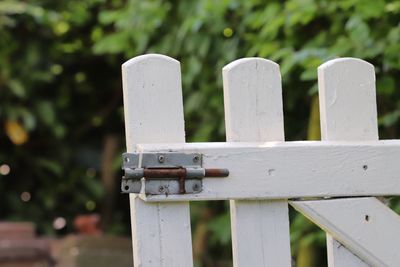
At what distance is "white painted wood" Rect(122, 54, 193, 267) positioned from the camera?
69.9 inches

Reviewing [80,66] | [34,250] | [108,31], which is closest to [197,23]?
[34,250]

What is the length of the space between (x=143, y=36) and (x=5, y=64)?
1.71 m

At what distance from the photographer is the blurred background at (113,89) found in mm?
2924

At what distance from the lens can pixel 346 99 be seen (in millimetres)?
1884

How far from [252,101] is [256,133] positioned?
7 centimetres

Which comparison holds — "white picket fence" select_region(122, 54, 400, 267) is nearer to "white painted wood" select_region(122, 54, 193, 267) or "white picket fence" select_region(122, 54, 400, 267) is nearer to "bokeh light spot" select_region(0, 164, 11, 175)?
"white painted wood" select_region(122, 54, 193, 267)

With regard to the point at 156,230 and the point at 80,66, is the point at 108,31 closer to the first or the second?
the point at 80,66

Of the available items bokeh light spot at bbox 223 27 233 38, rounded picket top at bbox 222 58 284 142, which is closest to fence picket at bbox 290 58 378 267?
rounded picket top at bbox 222 58 284 142

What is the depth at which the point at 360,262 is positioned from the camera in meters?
1.90

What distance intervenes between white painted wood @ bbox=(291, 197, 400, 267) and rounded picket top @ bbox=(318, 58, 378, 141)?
14 centimetres

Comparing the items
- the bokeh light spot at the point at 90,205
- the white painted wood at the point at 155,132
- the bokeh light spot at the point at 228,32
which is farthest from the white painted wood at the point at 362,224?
the bokeh light spot at the point at 90,205

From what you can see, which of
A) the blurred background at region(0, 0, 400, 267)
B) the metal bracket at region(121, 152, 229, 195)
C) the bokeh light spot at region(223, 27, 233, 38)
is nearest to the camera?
the metal bracket at region(121, 152, 229, 195)

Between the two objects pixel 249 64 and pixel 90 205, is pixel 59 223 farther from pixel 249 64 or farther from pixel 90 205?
pixel 249 64

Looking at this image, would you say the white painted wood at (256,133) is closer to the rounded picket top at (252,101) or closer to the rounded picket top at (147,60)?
the rounded picket top at (252,101)
